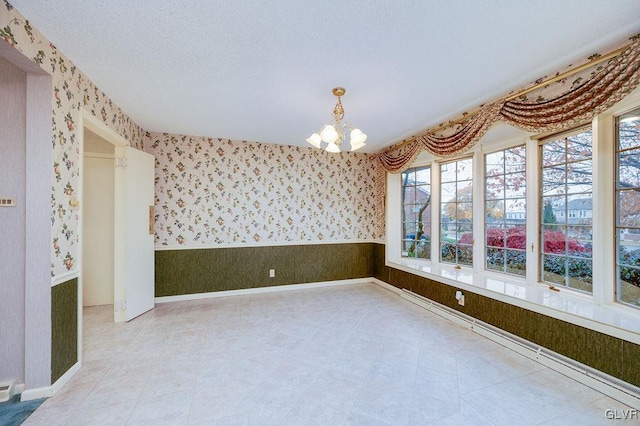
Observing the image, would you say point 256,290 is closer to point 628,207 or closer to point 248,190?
point 248,190

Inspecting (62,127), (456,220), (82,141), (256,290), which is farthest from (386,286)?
(62,127)

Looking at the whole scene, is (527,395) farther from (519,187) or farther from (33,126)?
(33,126)

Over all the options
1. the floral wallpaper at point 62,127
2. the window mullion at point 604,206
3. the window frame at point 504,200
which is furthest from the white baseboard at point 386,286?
the floral wallpaper at point 62,127

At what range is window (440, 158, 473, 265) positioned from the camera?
3.57 meters

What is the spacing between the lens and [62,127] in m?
2.12

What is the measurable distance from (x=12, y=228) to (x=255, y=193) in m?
2.83

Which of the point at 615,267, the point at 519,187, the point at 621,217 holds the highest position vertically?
the point at 519,187

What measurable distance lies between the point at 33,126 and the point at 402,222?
4597mm

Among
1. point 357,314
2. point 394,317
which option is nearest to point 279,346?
point 357,314

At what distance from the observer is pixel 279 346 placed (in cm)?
266

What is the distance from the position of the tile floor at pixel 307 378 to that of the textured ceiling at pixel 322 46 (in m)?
2.48

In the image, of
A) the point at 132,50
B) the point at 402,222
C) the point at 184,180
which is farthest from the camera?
the point at 402,222

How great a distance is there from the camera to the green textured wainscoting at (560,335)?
1850 mm

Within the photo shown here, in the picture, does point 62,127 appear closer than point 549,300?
Yes
